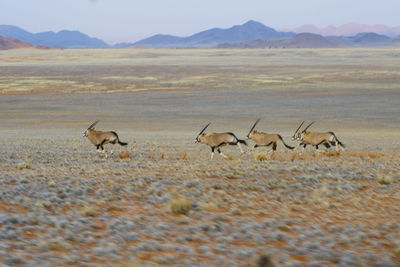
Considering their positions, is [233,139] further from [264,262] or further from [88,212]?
[264,262]

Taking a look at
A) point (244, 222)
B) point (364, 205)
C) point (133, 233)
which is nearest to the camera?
point (133, 233)

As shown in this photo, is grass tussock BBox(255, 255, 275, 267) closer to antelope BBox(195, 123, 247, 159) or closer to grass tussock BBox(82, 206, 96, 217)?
grass tussock BBox(82, 206, 96, 217)

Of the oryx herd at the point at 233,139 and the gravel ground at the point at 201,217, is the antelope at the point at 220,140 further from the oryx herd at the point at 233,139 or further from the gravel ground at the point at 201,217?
the gravel ground at the point at 201,217

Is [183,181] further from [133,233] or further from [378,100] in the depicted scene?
[378,100]

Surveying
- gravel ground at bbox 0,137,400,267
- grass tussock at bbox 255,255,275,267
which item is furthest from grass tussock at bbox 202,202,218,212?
grass tussock at bbox 255,255,275,267

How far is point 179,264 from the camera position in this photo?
6027mm

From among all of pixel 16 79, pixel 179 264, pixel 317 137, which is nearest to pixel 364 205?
pixel 179 264

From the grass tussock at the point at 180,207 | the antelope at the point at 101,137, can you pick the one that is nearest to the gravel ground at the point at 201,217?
the grass tussock at the point at 180,207

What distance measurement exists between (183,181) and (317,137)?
9.15 m

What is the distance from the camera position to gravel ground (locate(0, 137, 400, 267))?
632 centimetres

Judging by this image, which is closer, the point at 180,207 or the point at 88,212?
the point at 88,212

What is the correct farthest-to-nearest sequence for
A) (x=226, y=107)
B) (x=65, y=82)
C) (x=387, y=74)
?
(x=387, y=74)
(x=65, y=82)
(x=226, y=107)

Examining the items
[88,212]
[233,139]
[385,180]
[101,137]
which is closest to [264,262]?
[88,212]

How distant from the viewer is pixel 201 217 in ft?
26.6
